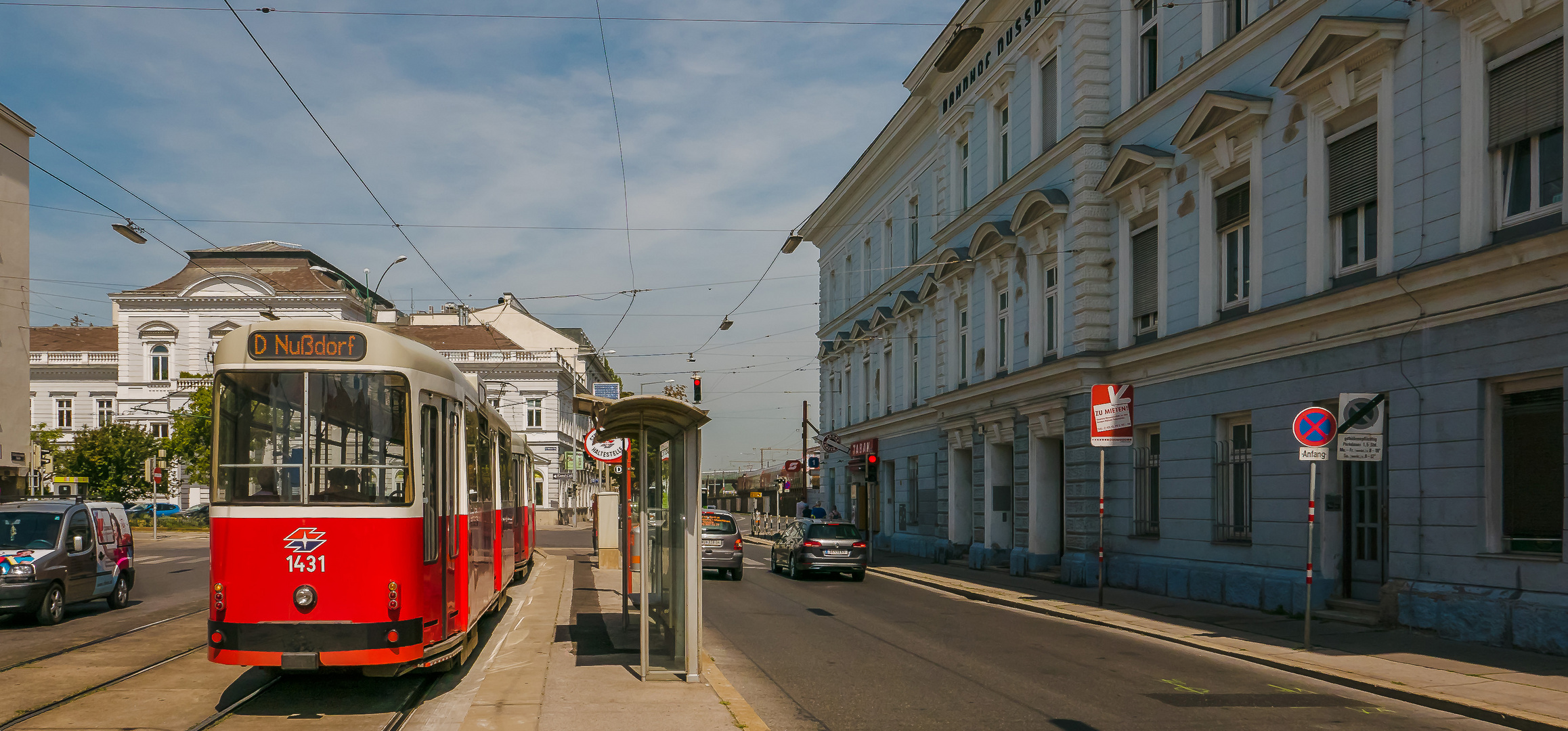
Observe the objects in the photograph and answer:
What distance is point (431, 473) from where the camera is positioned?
10359mm

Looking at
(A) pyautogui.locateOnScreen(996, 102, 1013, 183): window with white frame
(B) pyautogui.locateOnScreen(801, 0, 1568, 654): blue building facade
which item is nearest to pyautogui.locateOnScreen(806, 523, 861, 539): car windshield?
(B) pyautogui.locateOnScreen(801, 0, 1568, 654): blue building facade

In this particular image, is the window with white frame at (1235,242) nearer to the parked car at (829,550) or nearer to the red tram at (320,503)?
the parked car at (829,550)

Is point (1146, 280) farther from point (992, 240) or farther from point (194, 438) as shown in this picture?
point (194, 438)

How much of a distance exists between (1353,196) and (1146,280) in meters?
6.60

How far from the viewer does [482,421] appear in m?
14.6

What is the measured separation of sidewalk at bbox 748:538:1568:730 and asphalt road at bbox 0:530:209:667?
13466mm

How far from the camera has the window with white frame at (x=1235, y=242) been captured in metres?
20.0

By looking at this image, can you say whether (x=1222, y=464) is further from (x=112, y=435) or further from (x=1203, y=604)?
(x=112, y=435)

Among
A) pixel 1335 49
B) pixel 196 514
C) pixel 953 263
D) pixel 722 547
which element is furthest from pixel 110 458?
pixel 1335 49

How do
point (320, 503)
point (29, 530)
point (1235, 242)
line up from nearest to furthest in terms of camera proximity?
point (320, 503), point (29, 530), point (1235, 242)

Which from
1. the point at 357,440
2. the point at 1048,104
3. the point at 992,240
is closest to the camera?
the point at 357,440

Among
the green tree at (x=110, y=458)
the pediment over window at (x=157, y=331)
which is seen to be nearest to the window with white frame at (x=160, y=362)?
the pediment over window at (x=157, y=331)

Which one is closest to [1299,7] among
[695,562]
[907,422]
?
[695,562]

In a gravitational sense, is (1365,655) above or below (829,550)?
above
